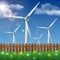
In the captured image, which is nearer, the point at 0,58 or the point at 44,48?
the point at 0,58

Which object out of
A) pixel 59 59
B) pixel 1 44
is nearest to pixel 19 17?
pixel 1 44

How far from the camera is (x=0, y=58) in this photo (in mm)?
13156

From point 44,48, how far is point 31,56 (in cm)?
1290

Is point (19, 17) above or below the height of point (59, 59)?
above

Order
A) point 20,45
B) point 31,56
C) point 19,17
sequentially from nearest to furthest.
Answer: point 31,56 → point 20,45 → point 19,17

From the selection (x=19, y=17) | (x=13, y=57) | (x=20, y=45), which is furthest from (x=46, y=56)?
(x=19, y=17)

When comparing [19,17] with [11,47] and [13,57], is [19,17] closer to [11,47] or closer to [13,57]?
[11,47]

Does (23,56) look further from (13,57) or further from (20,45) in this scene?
(20,45)

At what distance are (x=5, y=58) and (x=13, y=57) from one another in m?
0.40

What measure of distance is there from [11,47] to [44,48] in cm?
313

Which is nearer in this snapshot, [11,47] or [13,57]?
[13,57]

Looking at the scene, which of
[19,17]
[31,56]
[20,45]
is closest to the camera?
[31,56]

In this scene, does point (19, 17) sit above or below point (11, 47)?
above

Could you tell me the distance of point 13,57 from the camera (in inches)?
511
